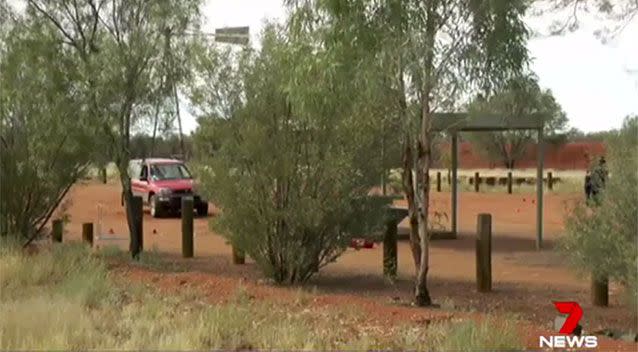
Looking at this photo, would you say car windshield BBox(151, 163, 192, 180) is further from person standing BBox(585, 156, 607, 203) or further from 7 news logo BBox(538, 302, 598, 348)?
7 news logo BBox(538, 302, 598, 348)

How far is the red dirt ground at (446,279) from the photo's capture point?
1191 centimetres

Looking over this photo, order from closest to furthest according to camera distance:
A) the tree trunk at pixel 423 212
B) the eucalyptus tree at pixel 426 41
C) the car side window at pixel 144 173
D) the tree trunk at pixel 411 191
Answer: the eucalyptus tree at pixel 426 41
the tree trunk at pixel 423 212
the tree trunk at pixel 411 191
the car side window at pixel 144 173

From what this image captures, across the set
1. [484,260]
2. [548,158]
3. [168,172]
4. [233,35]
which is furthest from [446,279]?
[548,158]

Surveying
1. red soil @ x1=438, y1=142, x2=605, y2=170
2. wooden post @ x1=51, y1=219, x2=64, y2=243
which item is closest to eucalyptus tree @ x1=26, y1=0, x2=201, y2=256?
wooden post @ x1=51, y1=219, x2=64, y2=243

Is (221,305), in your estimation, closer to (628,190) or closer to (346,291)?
(346,291)

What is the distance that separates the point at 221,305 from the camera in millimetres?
10758

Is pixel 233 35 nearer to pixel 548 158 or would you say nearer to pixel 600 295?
pixel 600 295

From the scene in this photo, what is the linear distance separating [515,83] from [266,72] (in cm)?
453

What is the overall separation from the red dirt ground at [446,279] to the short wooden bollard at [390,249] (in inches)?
7.7

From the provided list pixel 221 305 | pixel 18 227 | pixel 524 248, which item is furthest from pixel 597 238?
pixel 18 227

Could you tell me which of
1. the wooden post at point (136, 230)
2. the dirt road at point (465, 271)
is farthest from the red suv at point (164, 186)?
the wooden post at point (136, 230)

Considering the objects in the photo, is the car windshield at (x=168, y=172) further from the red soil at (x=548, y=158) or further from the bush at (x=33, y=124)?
the red soil at (x=548, y=158)

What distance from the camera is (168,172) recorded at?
104 feet

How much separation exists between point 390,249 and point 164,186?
16.0 meters
